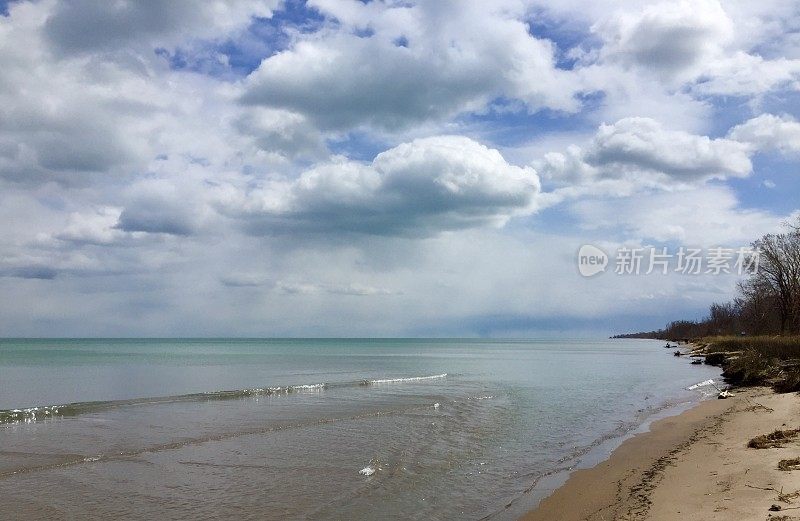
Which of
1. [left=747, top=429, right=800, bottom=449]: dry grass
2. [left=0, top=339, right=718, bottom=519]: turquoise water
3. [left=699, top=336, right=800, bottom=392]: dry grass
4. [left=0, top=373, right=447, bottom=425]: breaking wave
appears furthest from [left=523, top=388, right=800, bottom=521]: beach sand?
[left=0, top=373, right=447, bottom=425]: breaking wave

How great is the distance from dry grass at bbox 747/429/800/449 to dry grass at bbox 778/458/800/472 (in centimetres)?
208

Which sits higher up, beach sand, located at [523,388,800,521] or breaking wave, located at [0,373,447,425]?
beach sand, located at [523,388,800,521]

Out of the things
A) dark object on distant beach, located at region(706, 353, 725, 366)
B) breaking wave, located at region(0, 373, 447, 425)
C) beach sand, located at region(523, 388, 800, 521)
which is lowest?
dark object on distant beach, located at region(706, 353, 725, 366)

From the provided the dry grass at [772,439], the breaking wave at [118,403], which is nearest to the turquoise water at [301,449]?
the breaking wave at [118,403]

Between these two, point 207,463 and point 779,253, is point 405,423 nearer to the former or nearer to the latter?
point 207,463

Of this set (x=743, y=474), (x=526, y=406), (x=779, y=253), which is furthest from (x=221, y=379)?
(x=779, y=253)

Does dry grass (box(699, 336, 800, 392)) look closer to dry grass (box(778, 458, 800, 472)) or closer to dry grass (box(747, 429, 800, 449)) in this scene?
dry grass (box(747, 429, 800, 449))

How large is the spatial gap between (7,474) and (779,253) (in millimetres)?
73113

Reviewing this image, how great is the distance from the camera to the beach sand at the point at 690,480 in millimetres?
8531

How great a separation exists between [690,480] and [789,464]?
5.72ft

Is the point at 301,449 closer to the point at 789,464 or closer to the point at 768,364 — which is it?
the point at 789,464

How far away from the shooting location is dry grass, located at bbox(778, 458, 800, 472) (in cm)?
1009

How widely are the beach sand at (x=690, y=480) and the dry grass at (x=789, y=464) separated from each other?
129 mm

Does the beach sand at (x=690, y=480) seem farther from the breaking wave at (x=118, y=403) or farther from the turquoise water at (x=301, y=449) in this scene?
the breaking wave at (x=118, y=403)
